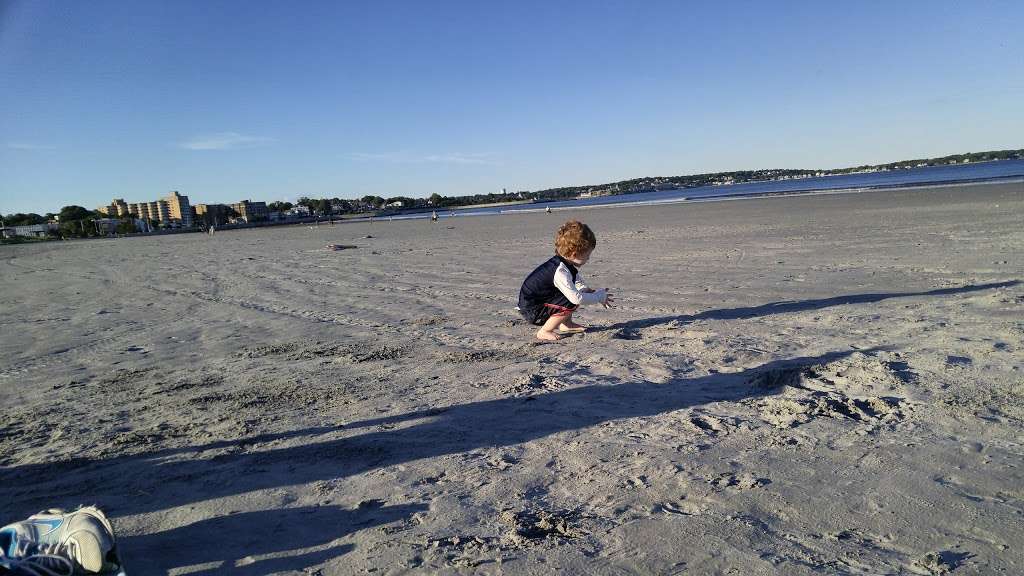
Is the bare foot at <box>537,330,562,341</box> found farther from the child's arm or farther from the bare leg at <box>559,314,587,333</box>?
the child's arm

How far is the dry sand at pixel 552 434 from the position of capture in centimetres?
234

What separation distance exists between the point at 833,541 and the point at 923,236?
1277cm

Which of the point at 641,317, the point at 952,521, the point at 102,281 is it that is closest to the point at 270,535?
A: the point at 952,521

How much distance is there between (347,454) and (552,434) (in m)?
Result: 1.16

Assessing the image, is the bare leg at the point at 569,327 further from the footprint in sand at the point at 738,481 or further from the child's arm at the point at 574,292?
the footprint in sand at the point at 738,481

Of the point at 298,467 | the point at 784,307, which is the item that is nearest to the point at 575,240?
the point at 784,307

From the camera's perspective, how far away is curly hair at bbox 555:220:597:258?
5.82 meters

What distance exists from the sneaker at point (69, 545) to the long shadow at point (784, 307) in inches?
177

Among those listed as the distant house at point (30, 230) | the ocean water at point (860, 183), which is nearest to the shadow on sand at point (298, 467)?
the ocean water at point (860, 183)

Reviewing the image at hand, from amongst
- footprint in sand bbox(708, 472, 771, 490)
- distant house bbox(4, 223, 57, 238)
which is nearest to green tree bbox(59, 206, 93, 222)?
distant house bbox(4, 223, 57, 238)

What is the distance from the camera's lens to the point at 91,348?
634 cm

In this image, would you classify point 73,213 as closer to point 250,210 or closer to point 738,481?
point 250,210

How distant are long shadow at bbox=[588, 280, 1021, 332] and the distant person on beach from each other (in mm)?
418

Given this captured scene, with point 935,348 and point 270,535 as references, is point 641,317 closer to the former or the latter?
point 935,348
